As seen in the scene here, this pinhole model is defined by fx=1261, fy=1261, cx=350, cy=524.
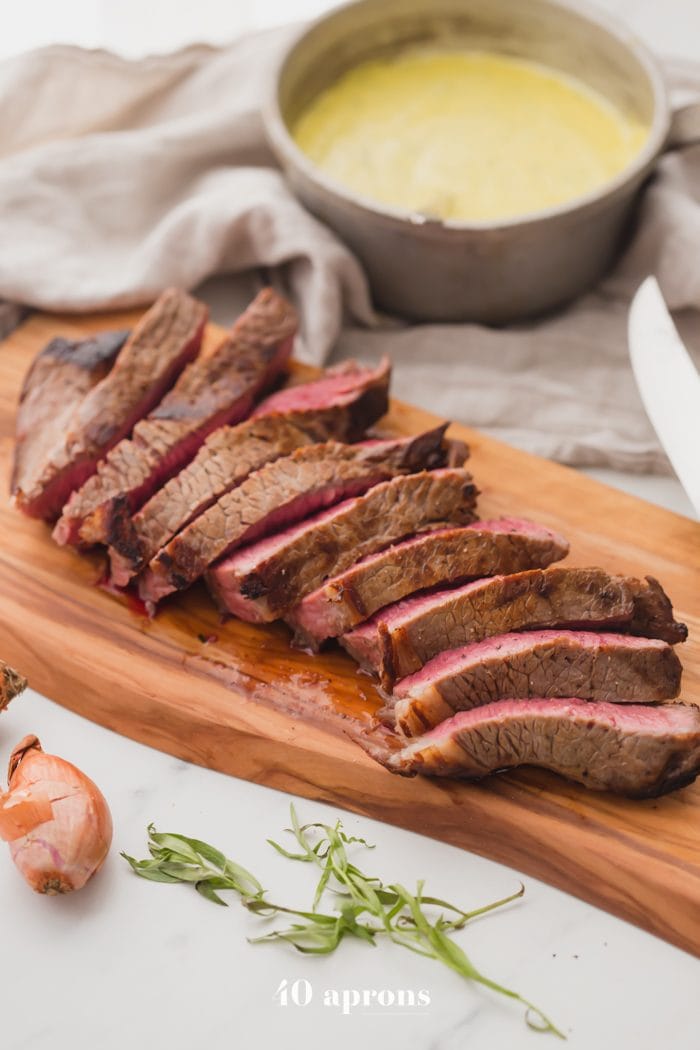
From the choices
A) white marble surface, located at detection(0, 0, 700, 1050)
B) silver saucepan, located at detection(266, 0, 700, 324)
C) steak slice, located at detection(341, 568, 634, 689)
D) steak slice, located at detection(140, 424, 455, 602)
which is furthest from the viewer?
silver saucepan, located at detection(266, 0, 700, 324)

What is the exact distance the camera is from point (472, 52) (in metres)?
4.53

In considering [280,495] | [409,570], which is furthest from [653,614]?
[280,495]

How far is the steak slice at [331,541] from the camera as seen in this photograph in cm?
320

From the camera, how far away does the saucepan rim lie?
150 inches

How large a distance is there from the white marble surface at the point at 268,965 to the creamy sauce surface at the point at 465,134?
2.09 metres

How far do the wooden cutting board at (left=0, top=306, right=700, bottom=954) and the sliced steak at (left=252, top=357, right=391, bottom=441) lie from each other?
22cm

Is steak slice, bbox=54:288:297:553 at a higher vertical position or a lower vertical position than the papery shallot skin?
higher

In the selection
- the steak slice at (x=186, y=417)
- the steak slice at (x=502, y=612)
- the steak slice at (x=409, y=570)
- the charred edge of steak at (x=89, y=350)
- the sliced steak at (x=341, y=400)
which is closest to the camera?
the steak slice at (x=502, y=612)

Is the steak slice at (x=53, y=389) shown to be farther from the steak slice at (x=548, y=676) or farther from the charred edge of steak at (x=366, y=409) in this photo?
the steak slice at (x=548, y=676)

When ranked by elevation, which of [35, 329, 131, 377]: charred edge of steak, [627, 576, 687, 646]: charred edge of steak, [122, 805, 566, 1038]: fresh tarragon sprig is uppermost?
[35, 329, 131, 377]: charred edge of steak

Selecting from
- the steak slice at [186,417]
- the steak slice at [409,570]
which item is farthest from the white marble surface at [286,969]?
the steak slice at [186,417]

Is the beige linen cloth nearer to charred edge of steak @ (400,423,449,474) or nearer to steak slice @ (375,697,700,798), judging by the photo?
charred edge of steak @ (400,423,449,474)

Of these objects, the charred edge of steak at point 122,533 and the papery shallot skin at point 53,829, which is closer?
the papery shallot skin at point 53,829

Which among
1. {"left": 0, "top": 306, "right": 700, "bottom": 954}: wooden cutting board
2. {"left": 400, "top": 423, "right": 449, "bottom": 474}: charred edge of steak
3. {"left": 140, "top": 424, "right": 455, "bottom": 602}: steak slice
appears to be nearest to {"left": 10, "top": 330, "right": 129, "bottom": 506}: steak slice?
{"left": 0, "top": 306, "right": 700, "bottom": 954}: wooden cutting board
